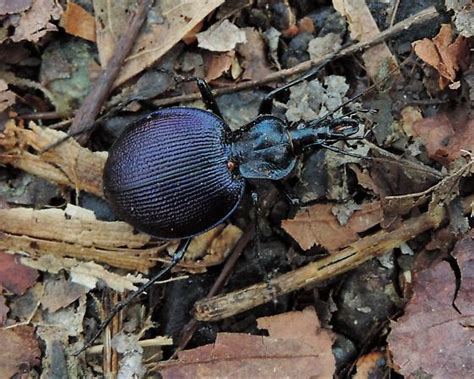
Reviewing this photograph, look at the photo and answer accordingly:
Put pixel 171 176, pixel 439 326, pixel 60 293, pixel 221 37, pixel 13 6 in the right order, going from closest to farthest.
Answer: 1. pixel 439 326
2. pixel 171 176
3. pixel 60 293
4. pixel 13 6
5. pixel 221 37

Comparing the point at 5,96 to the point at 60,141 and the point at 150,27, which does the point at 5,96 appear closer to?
the point at 60,141

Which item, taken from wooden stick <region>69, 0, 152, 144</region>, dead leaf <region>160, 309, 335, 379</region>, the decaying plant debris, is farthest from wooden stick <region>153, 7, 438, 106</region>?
dead leaf <region>160, 309, 335, 379</region>

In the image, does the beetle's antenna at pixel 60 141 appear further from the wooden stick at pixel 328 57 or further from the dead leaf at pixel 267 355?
the dead leaf at pixel 267 355

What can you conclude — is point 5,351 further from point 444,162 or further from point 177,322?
point 444,162

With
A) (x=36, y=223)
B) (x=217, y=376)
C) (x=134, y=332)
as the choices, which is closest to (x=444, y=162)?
(x=217, y=376)

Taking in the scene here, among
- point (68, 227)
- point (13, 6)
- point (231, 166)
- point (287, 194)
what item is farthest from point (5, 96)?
point (287, 194)

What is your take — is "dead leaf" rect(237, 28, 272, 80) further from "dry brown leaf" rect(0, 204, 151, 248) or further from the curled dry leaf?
"dry brown leaf" rect(0, 204, 151, 248)
